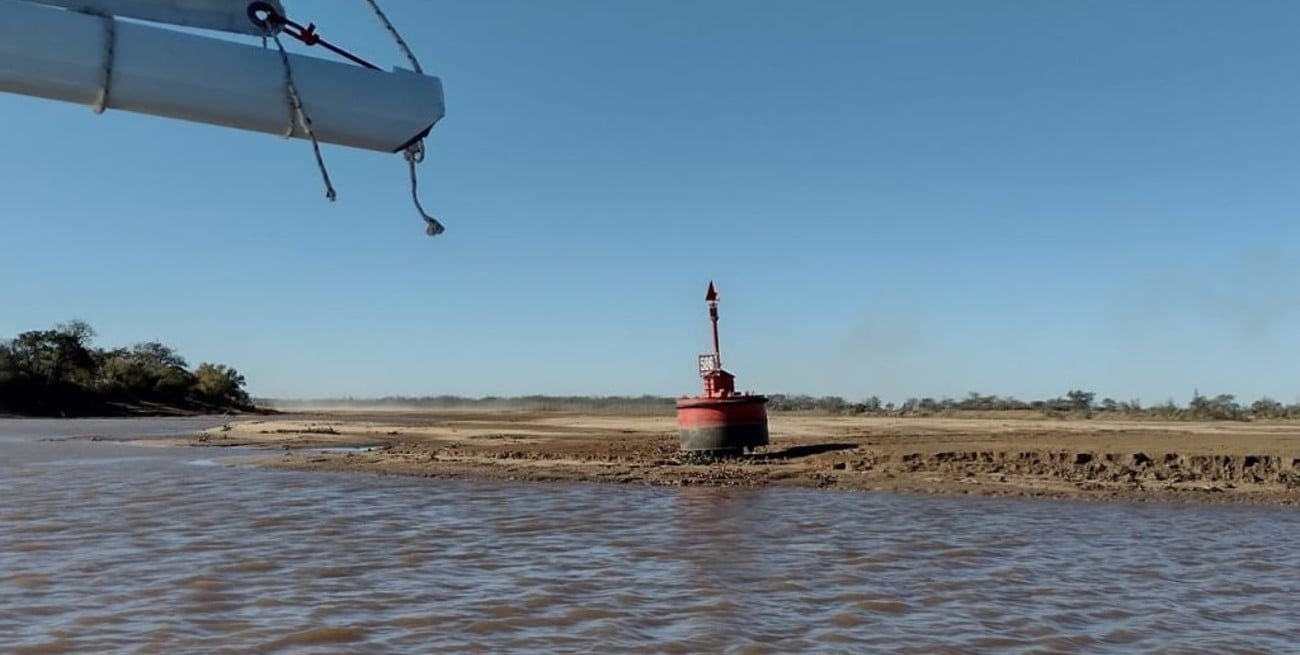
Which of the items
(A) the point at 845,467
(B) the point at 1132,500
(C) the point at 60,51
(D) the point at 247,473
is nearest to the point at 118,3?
(C) the point at 60,51

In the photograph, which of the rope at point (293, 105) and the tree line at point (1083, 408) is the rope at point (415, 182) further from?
the tree line at point (1083, 408)

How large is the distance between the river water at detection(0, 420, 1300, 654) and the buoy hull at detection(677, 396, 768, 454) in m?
5.18

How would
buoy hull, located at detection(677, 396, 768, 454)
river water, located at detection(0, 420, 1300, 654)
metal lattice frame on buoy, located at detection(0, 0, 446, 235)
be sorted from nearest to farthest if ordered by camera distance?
1. metal lattice frame on buoy, located at detection(0, 0, 446, 235)
2. river water, located at detection(0, 420, 1300, 654)
3. buoy hull, located at detection(677, 396, 768, 454)

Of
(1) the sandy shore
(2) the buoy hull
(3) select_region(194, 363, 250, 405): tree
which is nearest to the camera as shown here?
(1) the sandy shore

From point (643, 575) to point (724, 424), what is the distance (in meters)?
10.9

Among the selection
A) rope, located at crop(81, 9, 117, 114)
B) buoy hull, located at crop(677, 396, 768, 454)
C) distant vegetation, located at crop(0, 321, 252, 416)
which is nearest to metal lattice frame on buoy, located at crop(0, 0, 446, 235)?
rope, located at crop(81, 9, 117, 114)

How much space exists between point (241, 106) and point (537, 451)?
17620 mm

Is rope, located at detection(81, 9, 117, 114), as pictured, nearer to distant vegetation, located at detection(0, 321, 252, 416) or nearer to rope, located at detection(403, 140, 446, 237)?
rope, located at detection(403, 140, 446, 237)

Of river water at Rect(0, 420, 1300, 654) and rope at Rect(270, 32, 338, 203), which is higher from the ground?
rope at Rect(270, 32, 338, 203)

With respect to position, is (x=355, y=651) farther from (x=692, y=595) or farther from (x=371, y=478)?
(x=371, y=478)

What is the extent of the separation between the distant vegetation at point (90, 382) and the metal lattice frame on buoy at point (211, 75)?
65.8 m

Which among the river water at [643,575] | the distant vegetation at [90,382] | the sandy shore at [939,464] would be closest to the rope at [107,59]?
the river water at [643,575]

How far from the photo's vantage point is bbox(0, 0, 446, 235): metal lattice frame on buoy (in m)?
3.77

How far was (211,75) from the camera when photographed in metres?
4.04
